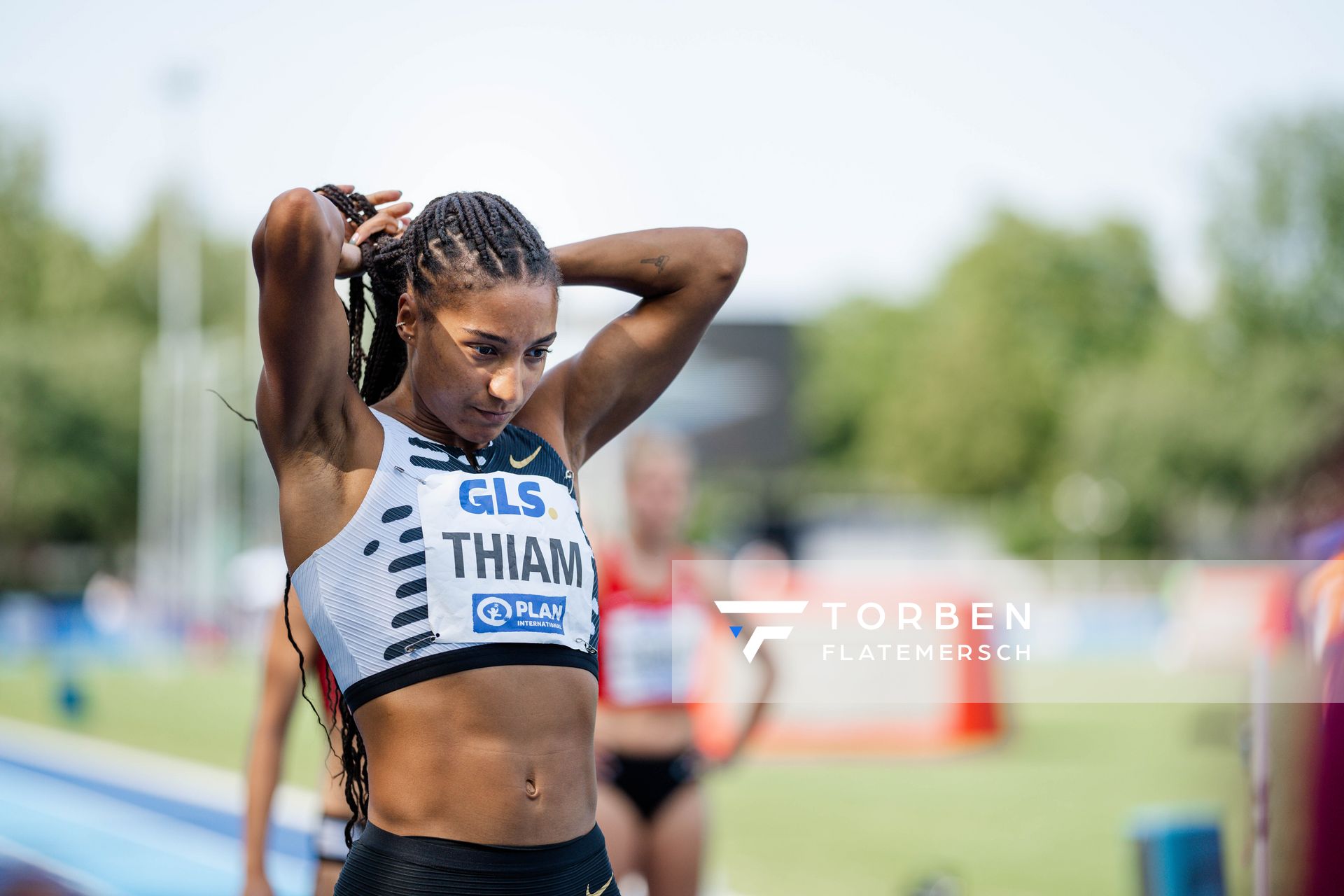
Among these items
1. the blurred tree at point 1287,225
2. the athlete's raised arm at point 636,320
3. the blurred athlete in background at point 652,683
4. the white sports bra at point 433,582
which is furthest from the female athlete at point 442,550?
the blurred tree at point 1287,225

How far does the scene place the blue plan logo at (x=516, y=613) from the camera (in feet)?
7.88

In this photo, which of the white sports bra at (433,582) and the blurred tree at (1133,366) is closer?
the white sports bra at (433,582)

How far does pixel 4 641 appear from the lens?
93.7 ft

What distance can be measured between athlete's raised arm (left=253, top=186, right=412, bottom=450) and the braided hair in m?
0.17

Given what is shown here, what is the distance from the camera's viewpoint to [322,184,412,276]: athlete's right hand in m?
2.55

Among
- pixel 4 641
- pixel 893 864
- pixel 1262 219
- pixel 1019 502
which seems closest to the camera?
pixel 893 864

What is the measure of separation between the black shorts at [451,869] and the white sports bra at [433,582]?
0.26 metres

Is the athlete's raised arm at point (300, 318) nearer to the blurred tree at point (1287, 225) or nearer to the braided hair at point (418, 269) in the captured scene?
the braided hair at point (418, 269)

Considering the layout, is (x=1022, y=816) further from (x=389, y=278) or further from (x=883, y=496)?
(x=883, y=496)

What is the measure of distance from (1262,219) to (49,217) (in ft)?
137

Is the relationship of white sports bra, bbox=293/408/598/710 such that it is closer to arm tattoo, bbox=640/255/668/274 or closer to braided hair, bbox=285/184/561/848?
braided hair, bbox=285/184/561/848

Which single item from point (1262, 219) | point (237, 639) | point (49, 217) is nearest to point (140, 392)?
point (49, 217)

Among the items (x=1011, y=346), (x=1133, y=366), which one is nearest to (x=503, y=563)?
(x=1133, y=366)

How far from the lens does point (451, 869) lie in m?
2.33
